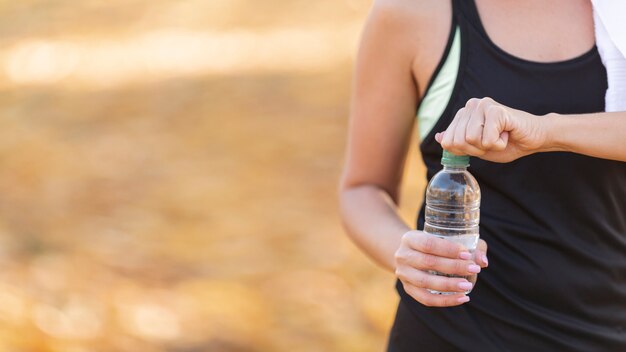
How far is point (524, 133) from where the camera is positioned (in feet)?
4.67

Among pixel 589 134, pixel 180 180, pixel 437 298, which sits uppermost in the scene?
pixel 180 180

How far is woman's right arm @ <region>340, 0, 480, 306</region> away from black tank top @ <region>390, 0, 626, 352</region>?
0.57 ft

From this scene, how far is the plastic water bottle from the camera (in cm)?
162

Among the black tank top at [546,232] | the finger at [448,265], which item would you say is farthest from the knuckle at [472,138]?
the black tank top at [546,232]

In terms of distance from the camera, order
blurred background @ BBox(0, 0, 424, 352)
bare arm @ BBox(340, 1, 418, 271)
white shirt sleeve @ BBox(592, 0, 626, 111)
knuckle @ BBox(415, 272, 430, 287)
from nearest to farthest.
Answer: knuckle @ BBox(415, 272, 430, 287) → white shirt sleeve @ BBox(592, 0, 626, 111) → bare arm @ BBox(340, 1, 418, 271) → blurred background @ BBox(0, 0, 424, 352)

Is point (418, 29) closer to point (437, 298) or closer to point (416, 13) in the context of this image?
point (416, 13)

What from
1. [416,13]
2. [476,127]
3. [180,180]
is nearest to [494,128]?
[476,127]

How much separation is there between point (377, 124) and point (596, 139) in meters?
0.57

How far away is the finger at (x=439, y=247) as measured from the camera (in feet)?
4.74

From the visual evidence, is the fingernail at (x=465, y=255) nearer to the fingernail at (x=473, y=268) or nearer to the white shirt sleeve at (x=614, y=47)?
the fingernail at (x=473, y=268)

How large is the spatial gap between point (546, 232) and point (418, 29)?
1.61 feet

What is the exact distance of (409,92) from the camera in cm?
189

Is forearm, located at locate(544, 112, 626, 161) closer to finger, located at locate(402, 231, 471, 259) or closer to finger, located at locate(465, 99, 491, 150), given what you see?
finger, located at locate(465, 99, 491, 150)

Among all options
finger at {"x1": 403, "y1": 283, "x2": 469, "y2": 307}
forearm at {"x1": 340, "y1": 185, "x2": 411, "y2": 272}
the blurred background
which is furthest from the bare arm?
the blurred background
